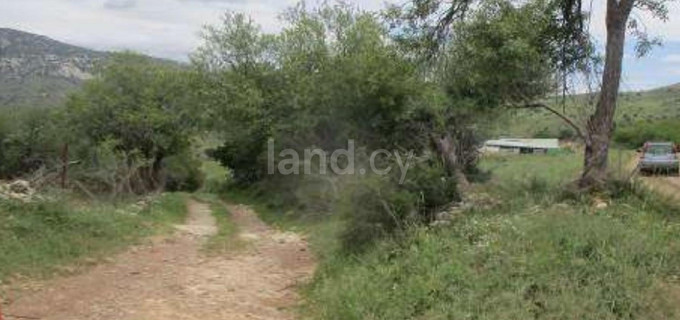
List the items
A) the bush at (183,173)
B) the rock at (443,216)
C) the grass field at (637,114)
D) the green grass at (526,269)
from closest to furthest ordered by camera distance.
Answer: the green grass at (526,269), the rock at (443,216), the bush at (183,173), the grass field at (637,114)

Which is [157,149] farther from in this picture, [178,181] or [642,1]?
[642,1]

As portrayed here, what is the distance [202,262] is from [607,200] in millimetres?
7396

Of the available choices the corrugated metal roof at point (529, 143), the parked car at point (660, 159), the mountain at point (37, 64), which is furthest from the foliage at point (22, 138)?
the corrugated metal roof at point (529, 143)

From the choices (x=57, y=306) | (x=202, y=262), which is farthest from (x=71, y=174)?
(x=57, y=306)

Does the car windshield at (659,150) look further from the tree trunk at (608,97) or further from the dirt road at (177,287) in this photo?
the tree trunk at (608,97)

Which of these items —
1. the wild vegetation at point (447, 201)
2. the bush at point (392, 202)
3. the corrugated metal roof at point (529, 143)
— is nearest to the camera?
the wild vegetation at point (447, 201)

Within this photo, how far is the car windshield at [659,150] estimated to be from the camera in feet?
112

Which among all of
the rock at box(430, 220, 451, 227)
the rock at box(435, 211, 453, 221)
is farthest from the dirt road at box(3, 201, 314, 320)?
the rock at box(435, 211, 453, 221)

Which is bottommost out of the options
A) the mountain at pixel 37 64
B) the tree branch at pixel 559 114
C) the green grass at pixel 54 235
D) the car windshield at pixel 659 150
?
the green grass at pixel 54 235

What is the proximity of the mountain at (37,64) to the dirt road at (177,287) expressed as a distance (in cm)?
7492

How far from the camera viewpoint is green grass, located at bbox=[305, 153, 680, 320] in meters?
7.74

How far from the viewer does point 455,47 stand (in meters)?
14.7

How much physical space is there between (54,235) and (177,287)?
3.48m

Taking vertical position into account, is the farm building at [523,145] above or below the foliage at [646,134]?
below
